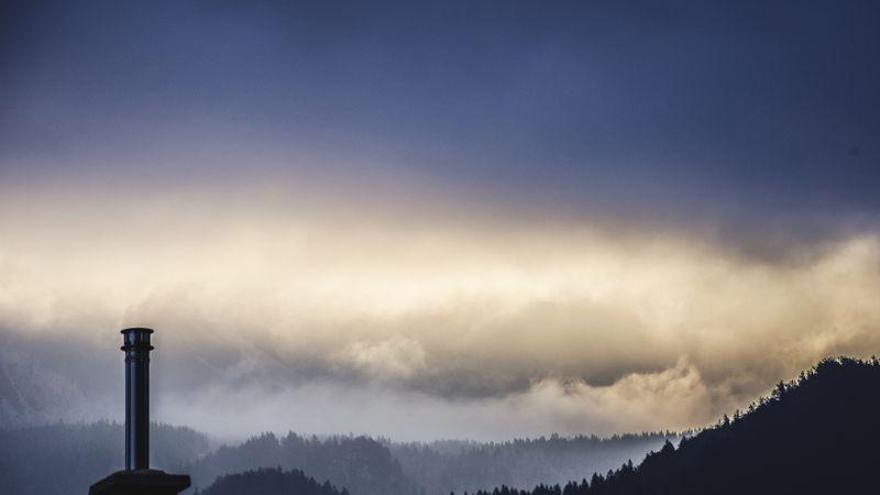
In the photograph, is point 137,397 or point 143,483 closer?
point 143,483

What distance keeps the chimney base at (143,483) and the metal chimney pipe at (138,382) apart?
6.41ft

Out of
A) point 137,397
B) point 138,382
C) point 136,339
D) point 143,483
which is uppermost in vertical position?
point 136,339

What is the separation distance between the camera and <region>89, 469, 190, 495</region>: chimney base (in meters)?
14.6

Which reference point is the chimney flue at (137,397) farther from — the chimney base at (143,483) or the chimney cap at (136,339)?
the chimney base at (143,483)

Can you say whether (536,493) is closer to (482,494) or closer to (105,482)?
(482,494)

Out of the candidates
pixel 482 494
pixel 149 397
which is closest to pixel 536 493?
pixel 482 494

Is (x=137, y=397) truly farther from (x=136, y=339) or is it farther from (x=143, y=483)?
(x=143, y=483)

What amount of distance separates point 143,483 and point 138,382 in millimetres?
2515

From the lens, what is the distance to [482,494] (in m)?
185

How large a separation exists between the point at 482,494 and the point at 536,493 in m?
13.5

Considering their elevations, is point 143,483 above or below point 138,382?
below

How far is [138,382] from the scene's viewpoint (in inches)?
664

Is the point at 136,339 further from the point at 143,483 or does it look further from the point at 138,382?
the point at 143,483

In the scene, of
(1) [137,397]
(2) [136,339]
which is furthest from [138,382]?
(2) [136,339]
